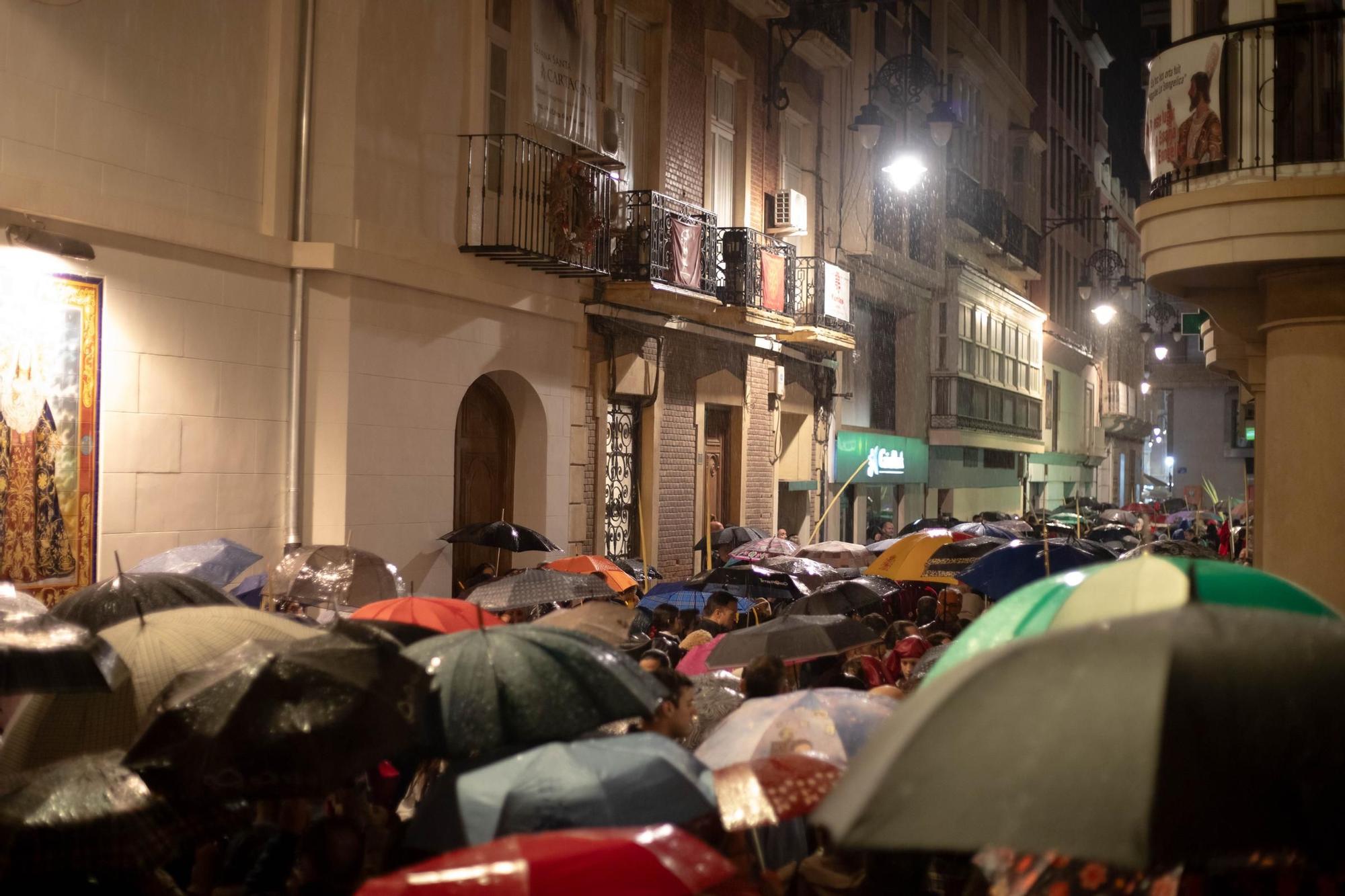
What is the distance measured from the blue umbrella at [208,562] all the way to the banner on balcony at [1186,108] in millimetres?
7332

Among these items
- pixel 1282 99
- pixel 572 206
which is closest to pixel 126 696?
pixel 1282 99

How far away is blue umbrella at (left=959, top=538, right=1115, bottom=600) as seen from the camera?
1120 cm

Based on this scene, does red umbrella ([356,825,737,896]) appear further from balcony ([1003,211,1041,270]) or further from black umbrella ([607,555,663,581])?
balcony ([1003,211,1041,270])

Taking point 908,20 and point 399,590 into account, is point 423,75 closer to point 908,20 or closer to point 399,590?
point 399,590

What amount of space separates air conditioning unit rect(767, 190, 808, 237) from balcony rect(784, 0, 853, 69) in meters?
2.61

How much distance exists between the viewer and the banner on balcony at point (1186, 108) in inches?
395

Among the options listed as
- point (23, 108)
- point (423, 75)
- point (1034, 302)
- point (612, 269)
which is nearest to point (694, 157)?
point (612, 269)

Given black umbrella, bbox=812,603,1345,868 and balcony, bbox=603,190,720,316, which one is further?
balcony, bbox=603,190,720,316

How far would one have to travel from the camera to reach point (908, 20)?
2862cm

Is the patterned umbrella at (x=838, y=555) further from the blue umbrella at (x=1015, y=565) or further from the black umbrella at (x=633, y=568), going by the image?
the blue umbrella at (x=1015, y=565)

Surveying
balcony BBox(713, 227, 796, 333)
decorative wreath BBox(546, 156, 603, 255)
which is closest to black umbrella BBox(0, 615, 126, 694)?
decorative wreath BBox(546, 156, 603, 255)

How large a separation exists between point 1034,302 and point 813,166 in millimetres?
19996

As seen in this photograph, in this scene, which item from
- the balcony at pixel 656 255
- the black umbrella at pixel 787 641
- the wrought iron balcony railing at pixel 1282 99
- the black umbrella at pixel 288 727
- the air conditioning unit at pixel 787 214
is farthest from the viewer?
the air conditioning unit at pixel 787 214

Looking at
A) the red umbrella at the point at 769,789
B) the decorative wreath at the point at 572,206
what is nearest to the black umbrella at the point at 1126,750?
the red umbrella at the point at 769,789
